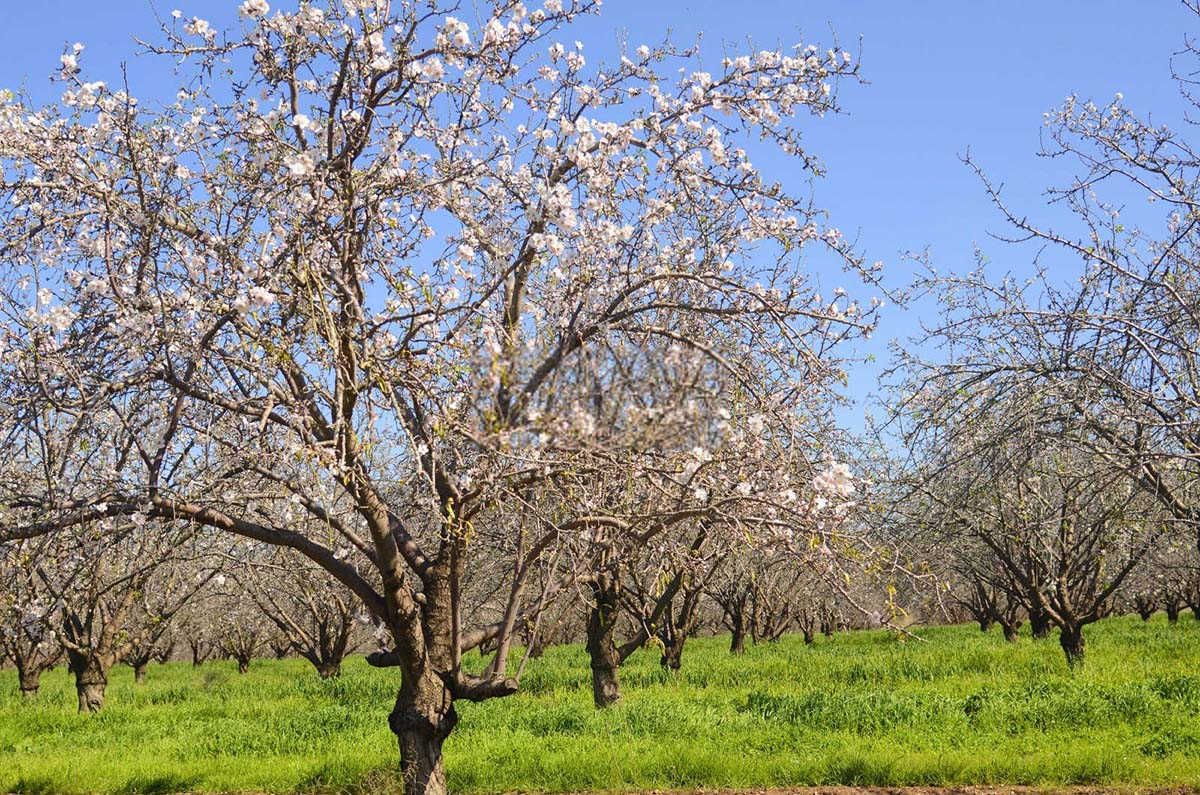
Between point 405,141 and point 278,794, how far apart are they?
6.53 metres

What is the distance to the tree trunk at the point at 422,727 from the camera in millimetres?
7215

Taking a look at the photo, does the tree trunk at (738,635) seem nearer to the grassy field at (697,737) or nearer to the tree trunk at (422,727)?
the grassy field at (697,737)

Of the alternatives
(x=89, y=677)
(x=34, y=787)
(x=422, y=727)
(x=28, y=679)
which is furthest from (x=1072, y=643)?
(x=28, y=679)

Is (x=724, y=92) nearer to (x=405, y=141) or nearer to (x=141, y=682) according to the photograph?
(x=405, y=141)

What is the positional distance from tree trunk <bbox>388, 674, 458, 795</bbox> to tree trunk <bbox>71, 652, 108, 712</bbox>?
33.7 feet

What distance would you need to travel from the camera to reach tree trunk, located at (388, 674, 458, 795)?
7215mm

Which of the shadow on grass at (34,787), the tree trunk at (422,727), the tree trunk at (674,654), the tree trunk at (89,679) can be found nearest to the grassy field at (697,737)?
the shadow on grass at (34,787)

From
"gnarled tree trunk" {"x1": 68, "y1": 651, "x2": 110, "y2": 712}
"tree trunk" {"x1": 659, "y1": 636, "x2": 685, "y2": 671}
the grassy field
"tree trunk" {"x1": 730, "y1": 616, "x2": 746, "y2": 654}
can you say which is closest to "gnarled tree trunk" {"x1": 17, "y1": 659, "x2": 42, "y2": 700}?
the grassy field

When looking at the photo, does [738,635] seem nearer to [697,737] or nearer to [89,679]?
[89,679]

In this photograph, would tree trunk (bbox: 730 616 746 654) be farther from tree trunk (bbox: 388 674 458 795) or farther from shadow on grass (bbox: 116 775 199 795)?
tree trunk (bbox: 388 674 458 795)

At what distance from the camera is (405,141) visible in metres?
6.87

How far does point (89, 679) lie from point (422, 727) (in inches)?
433

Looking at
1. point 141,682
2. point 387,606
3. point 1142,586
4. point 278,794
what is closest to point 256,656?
point 141,682

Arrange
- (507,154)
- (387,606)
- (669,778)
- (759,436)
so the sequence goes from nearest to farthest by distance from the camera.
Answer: (759,436)
(507,154)
(387,606)
(669,778)
